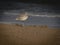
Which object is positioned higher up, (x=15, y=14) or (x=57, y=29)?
(x=15, y=14)

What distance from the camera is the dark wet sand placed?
0.93m

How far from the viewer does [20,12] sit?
102 centimetres

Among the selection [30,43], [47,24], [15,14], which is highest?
[15,14]

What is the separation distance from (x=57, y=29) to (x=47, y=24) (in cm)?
9

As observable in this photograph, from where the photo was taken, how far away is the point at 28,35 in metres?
0.96

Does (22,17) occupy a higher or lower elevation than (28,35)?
higher

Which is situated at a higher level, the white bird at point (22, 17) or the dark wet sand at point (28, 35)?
the white bird at point (22, 17)

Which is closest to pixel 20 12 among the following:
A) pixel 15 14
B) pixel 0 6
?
pixel 15 14

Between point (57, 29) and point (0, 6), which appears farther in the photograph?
point (0, 6)

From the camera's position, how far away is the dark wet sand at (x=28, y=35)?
93 centimetres

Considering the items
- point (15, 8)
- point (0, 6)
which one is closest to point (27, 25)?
point (15, 8)

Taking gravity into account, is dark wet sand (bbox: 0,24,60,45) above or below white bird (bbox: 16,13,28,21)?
below

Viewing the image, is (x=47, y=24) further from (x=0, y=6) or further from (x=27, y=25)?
(x=0, y=6)

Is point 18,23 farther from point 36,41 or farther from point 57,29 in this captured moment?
point 57,29
